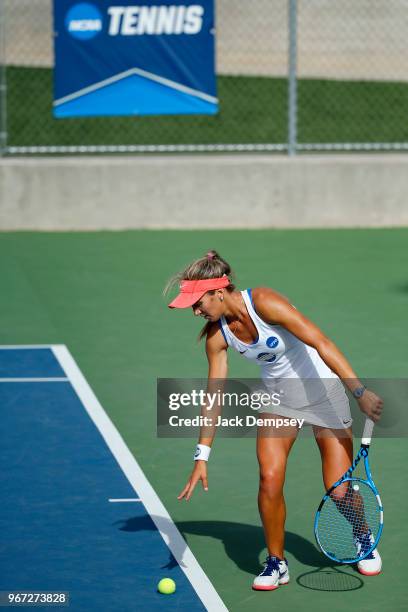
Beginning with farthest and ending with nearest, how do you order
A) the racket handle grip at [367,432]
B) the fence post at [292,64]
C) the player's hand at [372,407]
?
the fence post at [292,64]
the racket handle grip at [367,432]
the player's hand at [372,407]

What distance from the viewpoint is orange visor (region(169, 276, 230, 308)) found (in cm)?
659

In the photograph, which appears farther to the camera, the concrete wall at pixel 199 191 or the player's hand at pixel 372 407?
the concrete wall at pixel 199 191

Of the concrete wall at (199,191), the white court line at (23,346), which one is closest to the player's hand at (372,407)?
the white court line at (23,346)

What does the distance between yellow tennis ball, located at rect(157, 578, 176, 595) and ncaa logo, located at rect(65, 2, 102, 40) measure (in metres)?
10.3

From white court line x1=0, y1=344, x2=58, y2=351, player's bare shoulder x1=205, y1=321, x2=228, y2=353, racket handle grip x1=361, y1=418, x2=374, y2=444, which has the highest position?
player's bare shoulder x1=205, y1=321, x2=228, y2=353

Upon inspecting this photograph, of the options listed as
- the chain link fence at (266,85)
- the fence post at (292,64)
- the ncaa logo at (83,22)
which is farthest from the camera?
the chain link fence at (266,85)

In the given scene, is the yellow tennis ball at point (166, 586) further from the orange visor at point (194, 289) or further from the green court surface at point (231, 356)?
the orange visor at point (194, 289)

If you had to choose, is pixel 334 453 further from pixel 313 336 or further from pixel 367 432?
pixel 313 336

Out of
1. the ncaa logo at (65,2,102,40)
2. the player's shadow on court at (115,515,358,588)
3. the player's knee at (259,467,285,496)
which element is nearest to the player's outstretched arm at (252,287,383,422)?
the player's knee at (259,467,285,496)

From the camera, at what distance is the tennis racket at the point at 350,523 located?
21.6ft

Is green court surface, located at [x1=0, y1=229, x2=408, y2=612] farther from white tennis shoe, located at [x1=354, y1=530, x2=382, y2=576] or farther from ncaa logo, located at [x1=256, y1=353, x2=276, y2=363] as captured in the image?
ncaa logo, located at [x1=256, y1=353, x2=276, y2=363]

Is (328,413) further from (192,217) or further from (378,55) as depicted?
(378,55)

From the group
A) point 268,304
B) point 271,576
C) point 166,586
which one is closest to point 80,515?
point 166,586

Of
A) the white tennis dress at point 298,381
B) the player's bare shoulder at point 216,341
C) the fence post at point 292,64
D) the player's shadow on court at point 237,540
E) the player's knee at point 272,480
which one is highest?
the fence post at point 292,64
